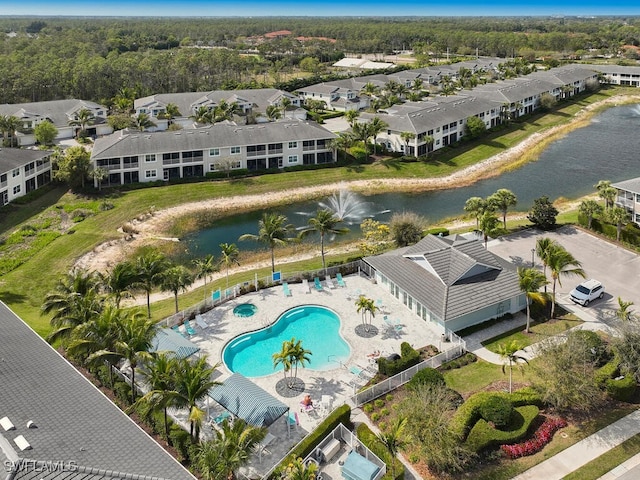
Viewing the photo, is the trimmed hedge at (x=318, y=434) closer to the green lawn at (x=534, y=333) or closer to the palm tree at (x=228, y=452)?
the palm tree at (x=228, y=452)

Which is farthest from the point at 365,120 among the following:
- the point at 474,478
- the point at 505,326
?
the point at 474,478

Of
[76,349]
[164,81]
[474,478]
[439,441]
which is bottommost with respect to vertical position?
[474,478]

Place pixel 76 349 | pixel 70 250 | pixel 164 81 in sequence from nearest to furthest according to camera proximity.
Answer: pixel 76 349, pixel 70 250, pixel 164 81

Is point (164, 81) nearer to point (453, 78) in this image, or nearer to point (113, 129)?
point (113, 129)

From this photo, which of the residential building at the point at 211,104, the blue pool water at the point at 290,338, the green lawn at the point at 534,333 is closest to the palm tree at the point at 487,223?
the green lawn at the point at 534,333

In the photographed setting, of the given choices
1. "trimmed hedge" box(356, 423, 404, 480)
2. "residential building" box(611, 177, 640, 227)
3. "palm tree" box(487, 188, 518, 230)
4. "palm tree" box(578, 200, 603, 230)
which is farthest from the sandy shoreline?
"trimmed hedge" box(356, 423, 404, 480)

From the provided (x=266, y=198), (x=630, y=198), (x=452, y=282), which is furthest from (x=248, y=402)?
(x=266, y=198)

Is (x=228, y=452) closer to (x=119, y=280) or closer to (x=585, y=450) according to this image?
(x=585, y=450)

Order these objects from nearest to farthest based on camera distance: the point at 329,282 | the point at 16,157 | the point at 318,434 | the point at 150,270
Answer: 1. the point at 318,434
2. the point at 150,270
3. the point at 329,282
4. the point at 16,157
